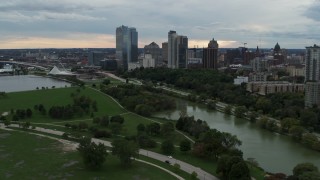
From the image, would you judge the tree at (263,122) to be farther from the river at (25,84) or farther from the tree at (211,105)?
the river at (25,84)

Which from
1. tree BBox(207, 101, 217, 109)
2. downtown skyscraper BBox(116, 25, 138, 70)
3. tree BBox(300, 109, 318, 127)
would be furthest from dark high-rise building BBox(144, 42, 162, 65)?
tree BBox(300, 109, 318, 127)

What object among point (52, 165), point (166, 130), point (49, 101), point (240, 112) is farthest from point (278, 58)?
point (52, 165)

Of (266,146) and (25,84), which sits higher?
(25,84)

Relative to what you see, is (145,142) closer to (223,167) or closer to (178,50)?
(223,167)

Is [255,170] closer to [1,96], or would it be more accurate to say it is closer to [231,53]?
[1,96]

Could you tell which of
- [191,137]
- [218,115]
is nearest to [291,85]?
[218,115]

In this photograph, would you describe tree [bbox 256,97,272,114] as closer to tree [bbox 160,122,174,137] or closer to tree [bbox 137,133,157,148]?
tree [bbox 160,122,174,137]

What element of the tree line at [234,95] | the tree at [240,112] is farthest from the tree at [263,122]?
the tree at [240,112]

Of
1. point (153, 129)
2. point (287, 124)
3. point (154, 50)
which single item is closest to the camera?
point (153, 129)
